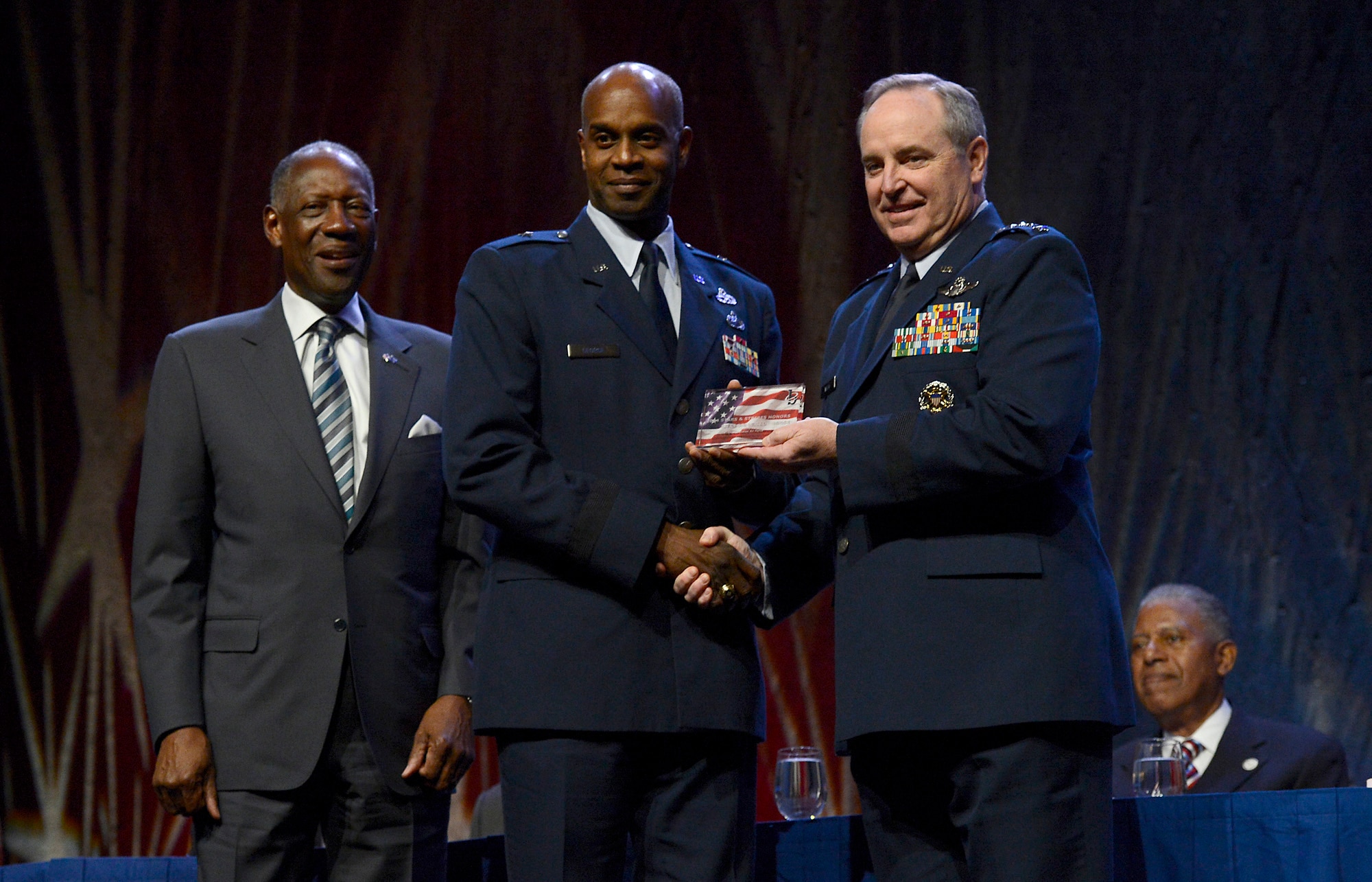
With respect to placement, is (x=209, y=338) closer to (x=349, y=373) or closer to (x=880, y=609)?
(x=349, y=373)

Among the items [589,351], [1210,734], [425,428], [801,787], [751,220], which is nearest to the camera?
[589,351]

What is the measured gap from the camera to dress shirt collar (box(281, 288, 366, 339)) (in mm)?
2605

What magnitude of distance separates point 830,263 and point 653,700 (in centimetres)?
293

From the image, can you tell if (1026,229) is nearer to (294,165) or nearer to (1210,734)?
(294,165)

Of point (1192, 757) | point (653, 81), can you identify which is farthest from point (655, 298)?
point (1192, 757)

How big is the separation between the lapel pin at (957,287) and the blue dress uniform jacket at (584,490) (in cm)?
39

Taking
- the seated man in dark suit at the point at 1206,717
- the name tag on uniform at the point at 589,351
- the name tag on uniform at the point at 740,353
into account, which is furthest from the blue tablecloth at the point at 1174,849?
the seated man in dark suit at the point at 1206,717

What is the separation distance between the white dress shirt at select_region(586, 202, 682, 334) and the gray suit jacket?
516 millimetres

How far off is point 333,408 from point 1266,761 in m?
2.79

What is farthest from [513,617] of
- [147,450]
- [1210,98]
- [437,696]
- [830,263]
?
[1210,98]

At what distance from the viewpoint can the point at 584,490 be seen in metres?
2.07

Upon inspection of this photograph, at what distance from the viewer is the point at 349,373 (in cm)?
260

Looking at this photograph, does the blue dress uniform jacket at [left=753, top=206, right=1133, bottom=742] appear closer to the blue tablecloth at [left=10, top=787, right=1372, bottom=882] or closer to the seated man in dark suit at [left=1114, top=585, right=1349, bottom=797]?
the blue tablecloth at [left=10, top=787, right=1372, bottom=882]

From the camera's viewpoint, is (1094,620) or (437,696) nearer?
(1094,620)
